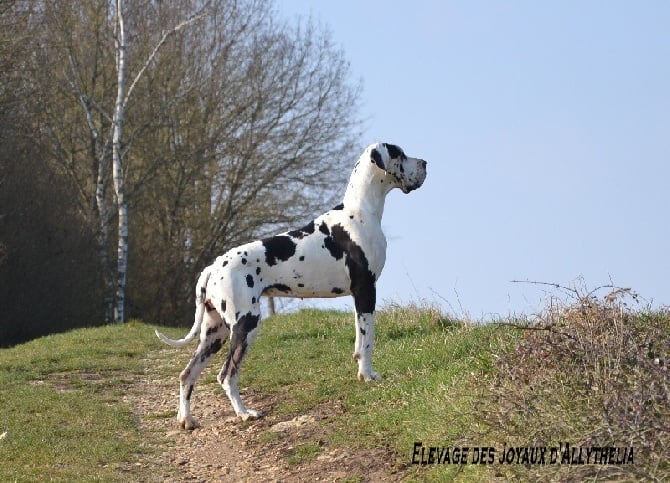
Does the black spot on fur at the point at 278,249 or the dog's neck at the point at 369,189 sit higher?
the dog's neck at the point at 369,189

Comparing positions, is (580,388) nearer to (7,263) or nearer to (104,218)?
(7,263)

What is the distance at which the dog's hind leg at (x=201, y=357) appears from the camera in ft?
34.6

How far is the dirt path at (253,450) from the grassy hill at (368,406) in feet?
0.08

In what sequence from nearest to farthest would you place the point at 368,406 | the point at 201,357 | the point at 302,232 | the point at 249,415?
the point at 368,406 → the point at 249,415 → the point at 201,357 → the point at 302,232

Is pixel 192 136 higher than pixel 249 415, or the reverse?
pixel 192 136

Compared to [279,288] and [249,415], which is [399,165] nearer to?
[279,288]

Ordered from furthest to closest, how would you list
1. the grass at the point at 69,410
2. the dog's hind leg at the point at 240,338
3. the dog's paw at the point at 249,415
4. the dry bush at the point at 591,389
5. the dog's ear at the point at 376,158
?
1. the dog's ear at the point at 376,158
2. the dog's paw at the point at 249,415
3. the dog's hind leg at the point at 240,338
4. the grass at the point at 69,410
5. the dry bush at the point at 591,389

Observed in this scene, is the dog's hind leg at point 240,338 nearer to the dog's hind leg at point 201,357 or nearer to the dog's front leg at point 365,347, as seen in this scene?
the dog's hind leg at point 201,357

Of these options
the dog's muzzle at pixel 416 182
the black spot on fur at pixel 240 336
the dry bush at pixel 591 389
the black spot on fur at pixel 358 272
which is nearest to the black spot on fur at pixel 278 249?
the black spot on fur at pixel 358 272

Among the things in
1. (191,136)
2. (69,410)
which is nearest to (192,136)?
(191,136)

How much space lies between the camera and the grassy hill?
22.9ft

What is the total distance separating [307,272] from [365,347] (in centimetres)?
101

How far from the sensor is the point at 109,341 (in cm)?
1817

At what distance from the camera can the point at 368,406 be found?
9.74m
